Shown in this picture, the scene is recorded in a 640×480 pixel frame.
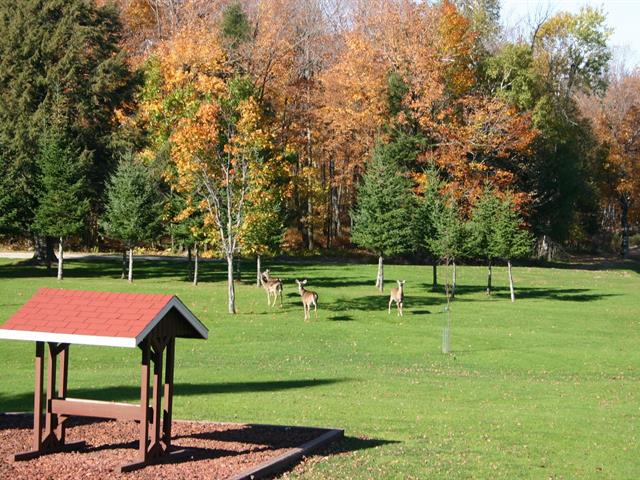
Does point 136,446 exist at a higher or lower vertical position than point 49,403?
lower

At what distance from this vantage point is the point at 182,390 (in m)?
21.9

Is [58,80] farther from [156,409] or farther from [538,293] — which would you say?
[156,409]

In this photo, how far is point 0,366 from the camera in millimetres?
26203

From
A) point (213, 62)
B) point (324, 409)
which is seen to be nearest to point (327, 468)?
point (324, 409)

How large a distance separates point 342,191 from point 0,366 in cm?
5896

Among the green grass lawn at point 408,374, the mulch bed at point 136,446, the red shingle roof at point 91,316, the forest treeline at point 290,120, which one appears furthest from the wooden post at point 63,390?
the forest treeline at point 290,120

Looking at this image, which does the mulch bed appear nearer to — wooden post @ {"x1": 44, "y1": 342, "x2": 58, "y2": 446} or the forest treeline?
wooden post @ {"x1": 44, "y1": 342, "x2": 58, "y2": 446}

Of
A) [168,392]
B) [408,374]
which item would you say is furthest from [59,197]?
[168,392]

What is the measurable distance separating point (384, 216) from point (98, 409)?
122 feet

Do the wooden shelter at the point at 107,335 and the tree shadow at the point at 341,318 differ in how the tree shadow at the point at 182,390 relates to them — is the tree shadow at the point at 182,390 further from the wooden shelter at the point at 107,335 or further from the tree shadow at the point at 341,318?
the tree shadow at the point at 341,318

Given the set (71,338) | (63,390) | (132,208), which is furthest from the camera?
(132,208)

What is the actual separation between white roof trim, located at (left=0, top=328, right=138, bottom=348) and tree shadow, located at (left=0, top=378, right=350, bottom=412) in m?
5.88

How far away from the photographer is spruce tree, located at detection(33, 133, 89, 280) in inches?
1959

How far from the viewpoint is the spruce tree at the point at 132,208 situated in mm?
49812
